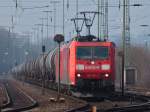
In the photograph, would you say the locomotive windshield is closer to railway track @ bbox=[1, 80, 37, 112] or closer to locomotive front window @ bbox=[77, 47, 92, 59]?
locomotive front window @ bbox=[77, 47, 92, 59]

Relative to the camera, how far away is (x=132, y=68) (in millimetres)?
65625

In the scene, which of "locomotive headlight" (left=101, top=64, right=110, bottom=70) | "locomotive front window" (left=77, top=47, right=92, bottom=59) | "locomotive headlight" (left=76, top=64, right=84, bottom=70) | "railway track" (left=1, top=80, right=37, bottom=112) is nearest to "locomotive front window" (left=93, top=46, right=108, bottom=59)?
"locomotive front window" (left=77, top=47, right=92, bottom=59)

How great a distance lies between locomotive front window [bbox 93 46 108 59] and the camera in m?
34.9

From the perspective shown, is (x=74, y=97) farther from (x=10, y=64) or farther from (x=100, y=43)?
(x=10, y=64)

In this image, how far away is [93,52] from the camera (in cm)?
3494

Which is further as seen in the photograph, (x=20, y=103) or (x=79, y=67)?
(x=79, y=67)

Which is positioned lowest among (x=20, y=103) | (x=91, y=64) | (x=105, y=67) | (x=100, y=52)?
(x=20, y=103)

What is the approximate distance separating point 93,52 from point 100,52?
0.38 m

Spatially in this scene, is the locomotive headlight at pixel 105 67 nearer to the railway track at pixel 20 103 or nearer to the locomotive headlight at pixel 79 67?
the locomotive headlight at pixel 79 67

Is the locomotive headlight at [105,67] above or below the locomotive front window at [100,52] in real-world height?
below

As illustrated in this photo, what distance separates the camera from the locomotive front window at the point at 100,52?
34.9 meters

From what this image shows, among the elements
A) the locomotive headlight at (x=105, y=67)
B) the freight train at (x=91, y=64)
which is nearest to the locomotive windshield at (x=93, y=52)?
the freight train at (x=91, y=64)

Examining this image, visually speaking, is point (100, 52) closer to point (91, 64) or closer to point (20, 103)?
point (91, 64)

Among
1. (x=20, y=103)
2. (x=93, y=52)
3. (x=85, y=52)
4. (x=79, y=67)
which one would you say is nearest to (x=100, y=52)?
(x=93, y=52)
